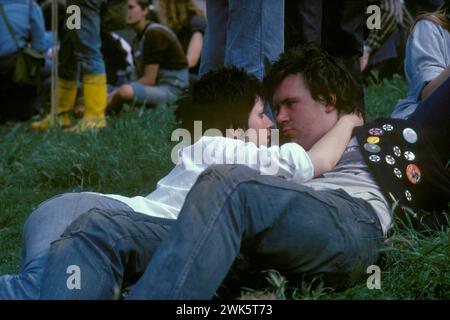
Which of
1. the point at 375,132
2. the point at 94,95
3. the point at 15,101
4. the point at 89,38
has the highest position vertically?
the point at 89,38

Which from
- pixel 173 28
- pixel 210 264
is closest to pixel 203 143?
pixel 210 264

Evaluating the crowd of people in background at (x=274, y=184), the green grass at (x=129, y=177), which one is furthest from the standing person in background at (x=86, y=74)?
the crowd of people in background at (x=274, y=184)

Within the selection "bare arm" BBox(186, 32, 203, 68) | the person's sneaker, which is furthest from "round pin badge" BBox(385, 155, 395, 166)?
"bare arm" BBox(186, 32, 203, 68)

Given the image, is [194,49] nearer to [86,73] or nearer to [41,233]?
[86,73]

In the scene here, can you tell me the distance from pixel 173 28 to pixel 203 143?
227 inches

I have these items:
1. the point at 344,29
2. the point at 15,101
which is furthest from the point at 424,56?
the point at 15,101

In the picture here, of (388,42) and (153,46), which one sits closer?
(388,42)

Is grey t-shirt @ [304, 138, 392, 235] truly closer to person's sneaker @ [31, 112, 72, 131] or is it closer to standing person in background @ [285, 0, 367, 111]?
standing person in background @ [285, 0, 367, 111]

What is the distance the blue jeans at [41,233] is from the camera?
2.97m

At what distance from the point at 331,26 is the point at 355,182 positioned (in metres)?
1.68

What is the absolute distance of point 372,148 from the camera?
3.28 metres

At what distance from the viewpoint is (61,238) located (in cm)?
287

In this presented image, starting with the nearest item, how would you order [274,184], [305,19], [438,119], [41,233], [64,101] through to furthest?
[274,184] → [41,233] → [438,119] → [305,19] → [64,101]
